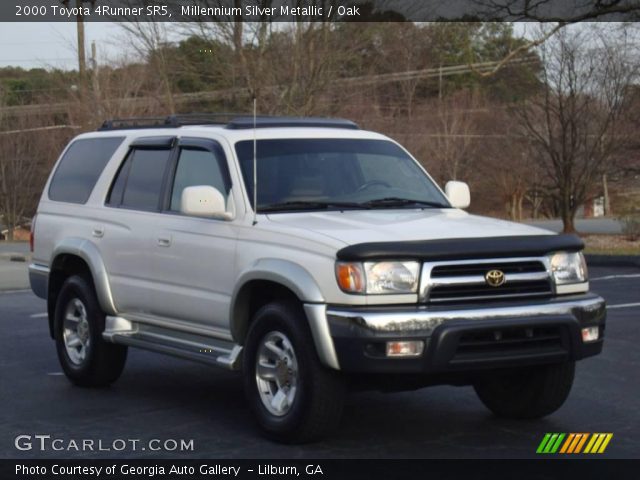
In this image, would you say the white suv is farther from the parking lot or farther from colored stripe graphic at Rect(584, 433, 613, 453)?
colored stripe graphic at Rect(584, 433, 613, 453)

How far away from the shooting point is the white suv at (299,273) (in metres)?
7.06

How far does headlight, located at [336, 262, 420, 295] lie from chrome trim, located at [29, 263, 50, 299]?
4055mm

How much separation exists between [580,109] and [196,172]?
79.2 feet

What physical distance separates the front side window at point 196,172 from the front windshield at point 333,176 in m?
0.21

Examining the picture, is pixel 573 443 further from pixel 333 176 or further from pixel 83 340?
pixel 83 340

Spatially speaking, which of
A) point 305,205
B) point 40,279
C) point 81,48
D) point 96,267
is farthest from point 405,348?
point 81,48

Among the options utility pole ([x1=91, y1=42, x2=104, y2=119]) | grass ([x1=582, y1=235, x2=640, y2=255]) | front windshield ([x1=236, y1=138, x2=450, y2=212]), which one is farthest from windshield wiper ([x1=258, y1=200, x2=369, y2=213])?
utility pole ([x1=91, y1=42, x2=104, y2=119])

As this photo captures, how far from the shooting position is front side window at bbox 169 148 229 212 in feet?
28.3

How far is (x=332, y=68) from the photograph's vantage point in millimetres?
25359

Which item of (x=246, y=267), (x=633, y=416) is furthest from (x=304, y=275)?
(x=633, y=416)

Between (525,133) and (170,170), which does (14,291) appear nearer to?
(170,170)

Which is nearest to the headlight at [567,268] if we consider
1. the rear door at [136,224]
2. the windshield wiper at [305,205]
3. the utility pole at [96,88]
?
the windshield wiper at [305,205]

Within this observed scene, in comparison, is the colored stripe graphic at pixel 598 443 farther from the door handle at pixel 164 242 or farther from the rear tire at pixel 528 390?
the door handle at pixel 164 242
